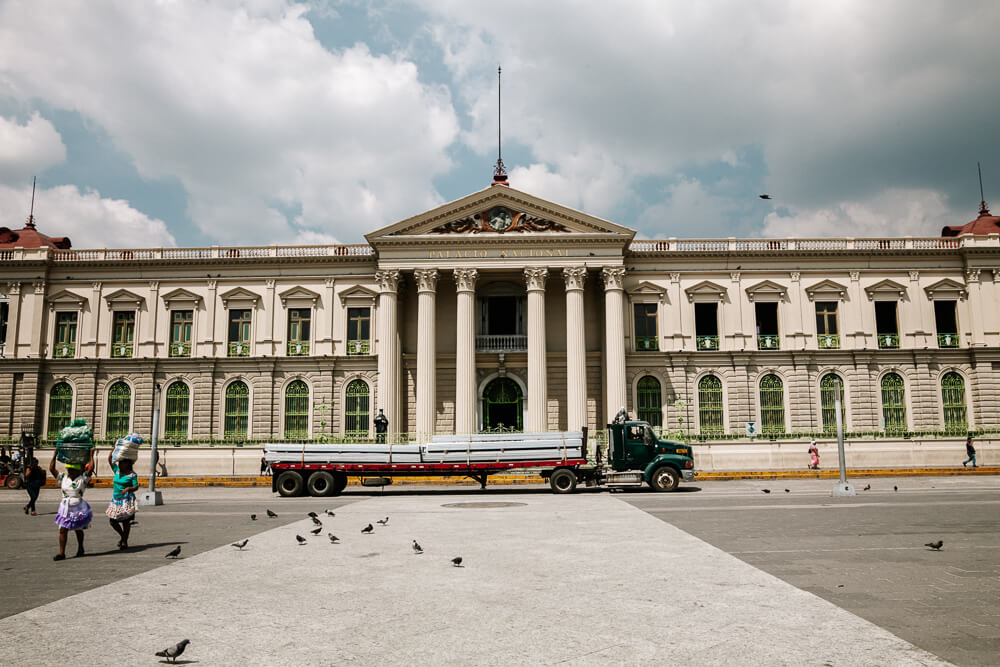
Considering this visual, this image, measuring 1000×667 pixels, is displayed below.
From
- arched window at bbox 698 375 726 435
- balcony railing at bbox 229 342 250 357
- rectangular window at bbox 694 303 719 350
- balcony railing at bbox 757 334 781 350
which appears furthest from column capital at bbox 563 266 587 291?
balcony railing at bbox 229 342 250 357

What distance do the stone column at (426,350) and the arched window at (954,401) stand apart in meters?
28.7

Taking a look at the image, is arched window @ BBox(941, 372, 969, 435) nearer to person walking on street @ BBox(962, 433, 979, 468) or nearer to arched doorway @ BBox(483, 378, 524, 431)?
person walking on street @ BBox(962, 433, 979, 468)

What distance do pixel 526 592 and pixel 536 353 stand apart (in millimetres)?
30070

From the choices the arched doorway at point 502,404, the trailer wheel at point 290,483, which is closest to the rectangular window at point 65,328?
the arched doorway at point 502,404

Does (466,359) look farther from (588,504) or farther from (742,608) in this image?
(742,608)

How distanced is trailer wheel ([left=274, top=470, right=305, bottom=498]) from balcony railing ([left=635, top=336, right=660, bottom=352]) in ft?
73.2

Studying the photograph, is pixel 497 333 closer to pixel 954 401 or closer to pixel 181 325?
pixel 181 325

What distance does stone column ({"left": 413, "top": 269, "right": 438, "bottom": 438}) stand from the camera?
1515 inches

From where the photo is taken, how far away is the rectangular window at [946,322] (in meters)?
42.1

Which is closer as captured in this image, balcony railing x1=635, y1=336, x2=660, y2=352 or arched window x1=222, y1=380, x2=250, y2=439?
balcony railing x1=635, y1=336, x2=660, y2=352

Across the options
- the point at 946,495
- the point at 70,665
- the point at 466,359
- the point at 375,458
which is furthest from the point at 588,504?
the point at 466,359

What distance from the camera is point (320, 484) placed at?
26.0 metres

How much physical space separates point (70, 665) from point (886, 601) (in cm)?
827

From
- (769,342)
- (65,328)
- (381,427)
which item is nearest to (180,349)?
(65,328)
